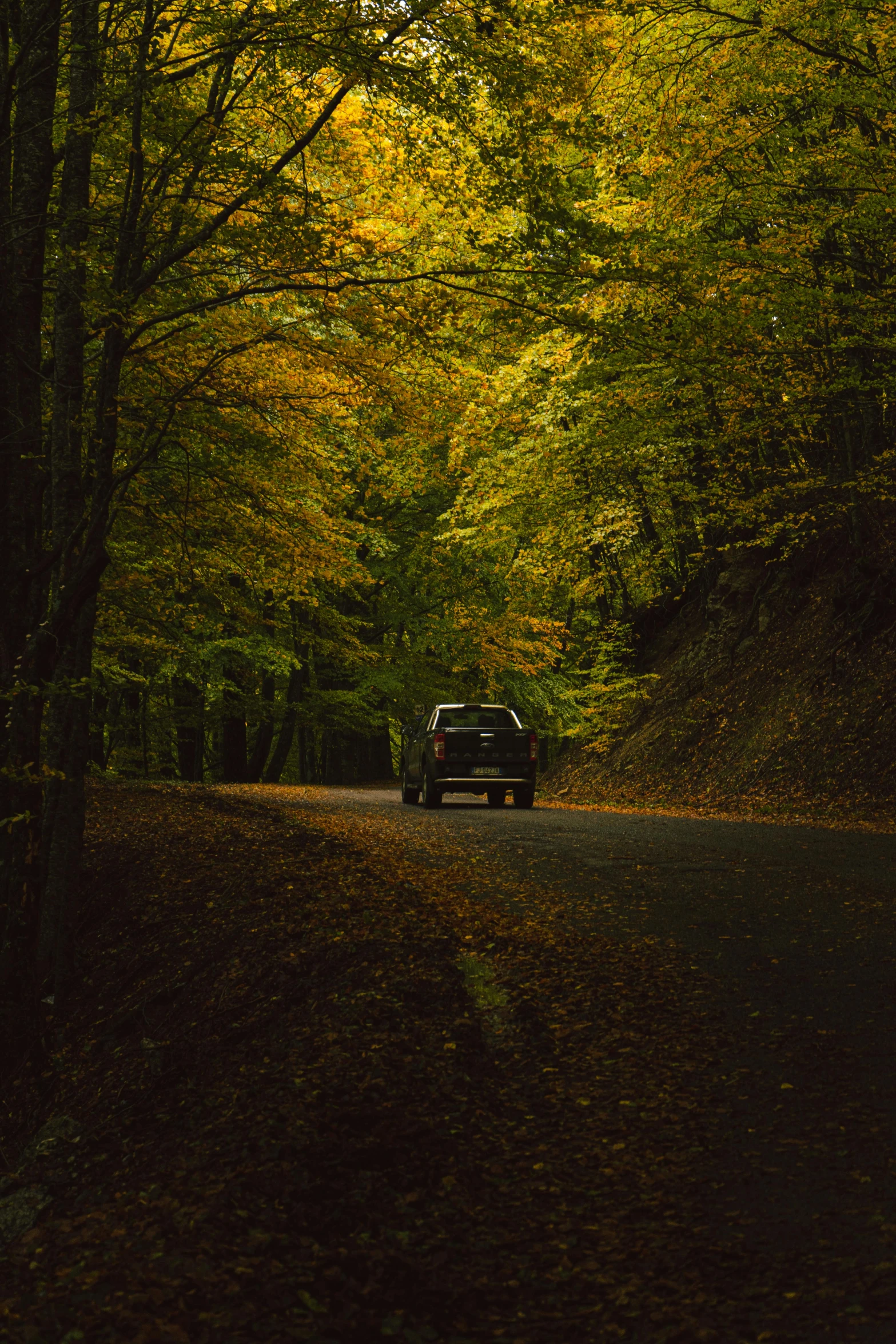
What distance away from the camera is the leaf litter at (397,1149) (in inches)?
127

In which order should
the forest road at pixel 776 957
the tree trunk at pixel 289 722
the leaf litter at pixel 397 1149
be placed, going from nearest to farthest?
the leaf litter at pixel 397 1149, the forest road at pixel 776 957, the tree trunk at pixel 289 722

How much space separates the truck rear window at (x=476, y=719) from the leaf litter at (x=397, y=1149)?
428 inches

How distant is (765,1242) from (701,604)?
22755 mm

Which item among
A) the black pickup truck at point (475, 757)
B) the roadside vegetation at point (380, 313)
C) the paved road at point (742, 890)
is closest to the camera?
the paved road at point (742, 890)

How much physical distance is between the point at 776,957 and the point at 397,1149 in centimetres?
314

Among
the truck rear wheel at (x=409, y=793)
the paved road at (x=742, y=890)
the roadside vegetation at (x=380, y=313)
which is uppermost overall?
the roadside vegetation at (x=380, y=313)

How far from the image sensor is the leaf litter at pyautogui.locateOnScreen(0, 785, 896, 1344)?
3.24m

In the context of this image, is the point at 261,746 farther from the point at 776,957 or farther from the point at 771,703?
the point at 776,957

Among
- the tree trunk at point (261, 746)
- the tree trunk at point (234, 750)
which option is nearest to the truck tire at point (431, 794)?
the tree trunk at point (234, 750)

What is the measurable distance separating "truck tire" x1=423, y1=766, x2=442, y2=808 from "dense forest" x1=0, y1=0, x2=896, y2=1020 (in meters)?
3.59

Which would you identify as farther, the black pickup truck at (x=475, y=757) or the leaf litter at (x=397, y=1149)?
the black pickup truck at (x=475, y=757)

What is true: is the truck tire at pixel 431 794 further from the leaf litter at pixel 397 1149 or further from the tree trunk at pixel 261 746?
the tree trunk at pixel 261 746

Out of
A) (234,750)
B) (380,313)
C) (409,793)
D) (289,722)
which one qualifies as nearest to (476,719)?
(409,793)

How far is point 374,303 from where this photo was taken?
30.7 ft
